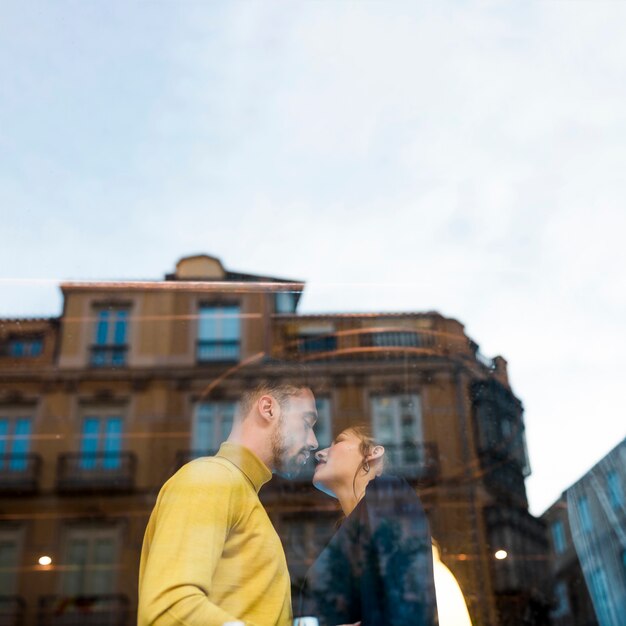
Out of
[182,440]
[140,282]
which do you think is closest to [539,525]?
[182,440]

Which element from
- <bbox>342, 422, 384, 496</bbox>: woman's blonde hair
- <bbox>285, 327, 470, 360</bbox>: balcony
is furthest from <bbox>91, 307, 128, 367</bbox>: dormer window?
<bbox>342, 422, 384, 496</bbox>: woman's blonde hair

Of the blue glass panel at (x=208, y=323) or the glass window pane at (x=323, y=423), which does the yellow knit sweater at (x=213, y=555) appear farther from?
the blue glass panel at (x=208, y=323)

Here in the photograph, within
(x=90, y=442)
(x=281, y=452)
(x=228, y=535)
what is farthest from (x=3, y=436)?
(x=228, y=535)

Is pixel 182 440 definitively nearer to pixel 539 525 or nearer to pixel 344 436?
pixel 344 436

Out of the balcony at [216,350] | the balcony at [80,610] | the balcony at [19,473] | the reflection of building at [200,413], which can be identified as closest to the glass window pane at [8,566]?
the reflection of building at [200,413]

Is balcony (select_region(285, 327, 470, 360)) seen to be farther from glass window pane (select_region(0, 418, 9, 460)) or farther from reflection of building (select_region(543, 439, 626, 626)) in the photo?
glass window pane (select_region(0, 418, 9, 460))

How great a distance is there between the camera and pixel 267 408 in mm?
2299

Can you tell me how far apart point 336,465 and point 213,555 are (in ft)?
1.75

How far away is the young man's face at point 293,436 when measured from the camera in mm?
2248

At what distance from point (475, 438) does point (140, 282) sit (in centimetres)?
143

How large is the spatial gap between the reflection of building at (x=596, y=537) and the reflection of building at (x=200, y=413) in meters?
0.21

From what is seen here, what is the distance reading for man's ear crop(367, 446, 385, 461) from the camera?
7.98ft

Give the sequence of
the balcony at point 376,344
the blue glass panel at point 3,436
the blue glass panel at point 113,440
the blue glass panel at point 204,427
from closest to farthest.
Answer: the blue glass panel at point 204,427, the balcony at point 376,344, the blue glass panel at point 3,436, the blue glass panel at point 113,440

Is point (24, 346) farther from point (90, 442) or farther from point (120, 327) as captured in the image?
point (90, 442)
